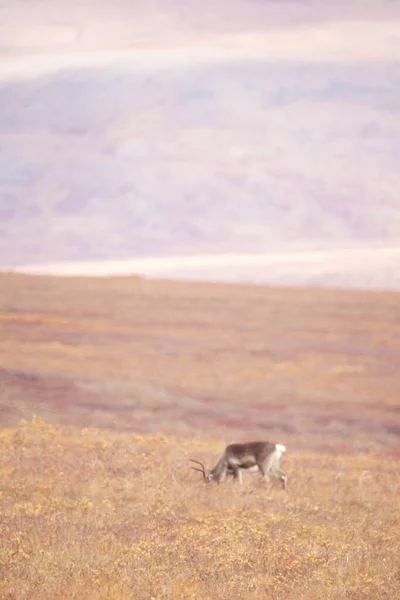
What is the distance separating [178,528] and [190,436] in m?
7.02

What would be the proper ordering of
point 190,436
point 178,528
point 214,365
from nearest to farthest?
point 178,528, point 190,436, point 214,365

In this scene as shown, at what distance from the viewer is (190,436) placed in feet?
51.0

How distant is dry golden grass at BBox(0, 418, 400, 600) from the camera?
6703mm

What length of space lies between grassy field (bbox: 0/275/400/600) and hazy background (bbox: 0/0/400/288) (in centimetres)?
88

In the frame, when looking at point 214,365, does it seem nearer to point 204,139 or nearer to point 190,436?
point 190,436

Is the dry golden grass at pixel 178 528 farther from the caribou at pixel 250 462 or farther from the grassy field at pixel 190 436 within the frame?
the caribou at pixel 250 462

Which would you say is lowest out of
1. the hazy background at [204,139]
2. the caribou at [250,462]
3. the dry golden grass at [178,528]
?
the caribou at [250,462]

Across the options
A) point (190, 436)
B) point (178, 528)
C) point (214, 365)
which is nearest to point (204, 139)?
point (214, 365)

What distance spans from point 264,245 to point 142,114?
3417mm

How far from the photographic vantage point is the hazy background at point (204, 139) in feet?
50.0

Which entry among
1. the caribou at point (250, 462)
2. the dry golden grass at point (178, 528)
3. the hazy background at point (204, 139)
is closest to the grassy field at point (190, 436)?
the dry golden grass at point (178, 528)

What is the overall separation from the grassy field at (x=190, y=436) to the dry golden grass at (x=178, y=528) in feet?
0.08

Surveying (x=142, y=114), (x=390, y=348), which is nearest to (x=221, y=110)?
(x=142, y=114)

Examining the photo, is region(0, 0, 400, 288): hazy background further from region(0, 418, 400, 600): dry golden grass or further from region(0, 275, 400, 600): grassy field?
region(0, 418, 400, 600): dry golden grass
